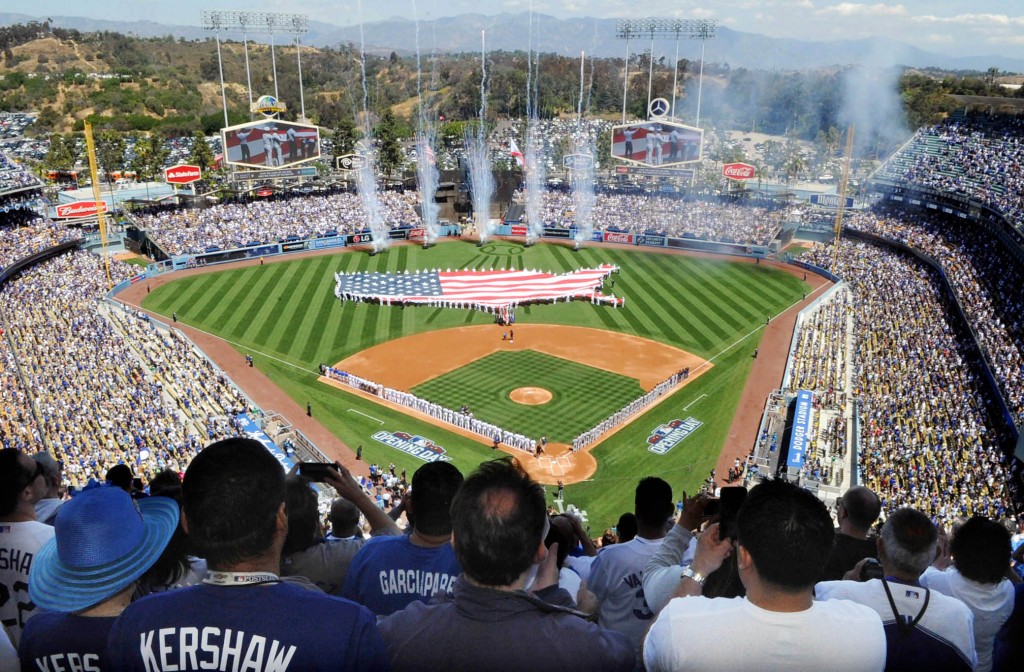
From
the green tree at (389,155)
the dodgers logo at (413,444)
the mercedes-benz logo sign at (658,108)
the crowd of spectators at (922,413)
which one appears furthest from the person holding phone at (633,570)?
the green tree at (389,155)

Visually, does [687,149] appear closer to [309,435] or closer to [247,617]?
[309,435]

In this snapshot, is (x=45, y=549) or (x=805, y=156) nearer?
(x=45, y=549)

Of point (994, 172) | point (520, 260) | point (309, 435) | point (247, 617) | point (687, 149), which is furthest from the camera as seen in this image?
point (687, 149)

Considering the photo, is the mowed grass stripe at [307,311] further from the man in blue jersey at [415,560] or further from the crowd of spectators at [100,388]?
the man in blue jersey at [415,560]

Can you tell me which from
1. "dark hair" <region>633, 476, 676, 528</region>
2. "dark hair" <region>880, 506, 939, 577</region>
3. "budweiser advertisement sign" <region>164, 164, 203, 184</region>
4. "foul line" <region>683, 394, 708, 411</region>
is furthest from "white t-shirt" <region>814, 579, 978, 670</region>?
"budweiser advertisement sign" <region>164, 164, 203, 184</region>

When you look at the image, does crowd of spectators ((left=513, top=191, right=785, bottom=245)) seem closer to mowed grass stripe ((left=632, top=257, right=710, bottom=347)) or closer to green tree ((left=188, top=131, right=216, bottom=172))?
mowed grass stripe ((left=632, top=257, right=710, bottom=347))

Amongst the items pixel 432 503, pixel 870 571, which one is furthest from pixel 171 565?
pixel 870 571

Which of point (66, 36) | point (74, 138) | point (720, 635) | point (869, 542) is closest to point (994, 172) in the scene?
point (869, 542)
